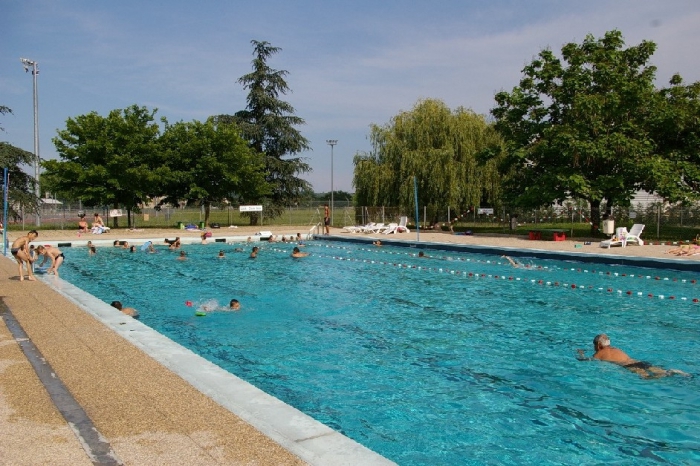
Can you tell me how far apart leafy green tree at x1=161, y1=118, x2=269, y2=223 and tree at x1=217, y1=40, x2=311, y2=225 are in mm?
3946

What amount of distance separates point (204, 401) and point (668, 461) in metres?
4.04

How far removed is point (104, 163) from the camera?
110 feet

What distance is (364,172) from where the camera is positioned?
3459cm

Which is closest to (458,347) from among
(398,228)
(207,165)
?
(398,228)

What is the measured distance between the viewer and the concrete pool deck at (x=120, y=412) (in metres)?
3.66

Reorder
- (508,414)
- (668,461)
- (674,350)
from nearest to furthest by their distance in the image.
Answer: (668,461), (508,414), (674,350)

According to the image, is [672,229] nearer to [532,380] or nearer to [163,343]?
[532,380]

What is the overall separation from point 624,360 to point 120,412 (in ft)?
20.7

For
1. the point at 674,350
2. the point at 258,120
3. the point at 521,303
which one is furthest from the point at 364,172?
the point at 674,350

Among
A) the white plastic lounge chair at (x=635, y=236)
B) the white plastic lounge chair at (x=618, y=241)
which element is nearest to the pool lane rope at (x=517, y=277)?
the white plastic lounge chair at (x=618, y=241)

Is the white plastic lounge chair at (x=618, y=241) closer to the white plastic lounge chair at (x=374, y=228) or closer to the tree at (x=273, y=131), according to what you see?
the white plastic lounge chair at (x=374, y=228)

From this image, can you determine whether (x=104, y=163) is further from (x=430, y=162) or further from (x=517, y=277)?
(x=517, y=277)

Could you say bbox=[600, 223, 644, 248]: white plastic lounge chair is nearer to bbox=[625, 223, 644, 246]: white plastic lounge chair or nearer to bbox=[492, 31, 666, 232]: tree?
bbox=[625, 223, 644, 246]: white plastic lounge chair

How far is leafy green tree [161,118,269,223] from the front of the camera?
35.8 m
